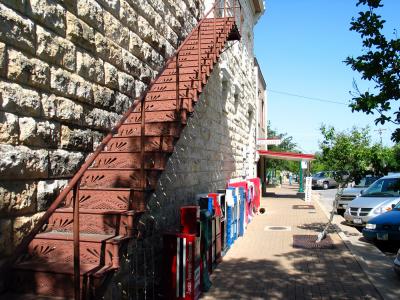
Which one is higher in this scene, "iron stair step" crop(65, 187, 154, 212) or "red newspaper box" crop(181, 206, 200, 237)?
"iron stair step" crop(65, 187, 154, 212)

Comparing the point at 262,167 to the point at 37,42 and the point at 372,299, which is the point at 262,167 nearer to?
the point at 372,299

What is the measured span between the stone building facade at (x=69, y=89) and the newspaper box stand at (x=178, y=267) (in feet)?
1.74

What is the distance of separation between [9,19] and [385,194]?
12.2 metres

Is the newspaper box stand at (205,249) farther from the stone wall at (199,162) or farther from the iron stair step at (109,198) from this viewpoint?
the iron stair step at (109,198)

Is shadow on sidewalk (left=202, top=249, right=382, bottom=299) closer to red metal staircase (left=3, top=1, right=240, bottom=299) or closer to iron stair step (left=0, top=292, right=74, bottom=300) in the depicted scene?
red metal staircase (left=3, top=1, right=240, bottom=299)

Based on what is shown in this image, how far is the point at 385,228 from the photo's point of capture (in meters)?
9.41

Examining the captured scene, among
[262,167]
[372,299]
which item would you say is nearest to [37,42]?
[372,299]

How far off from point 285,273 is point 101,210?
4148 millimetres

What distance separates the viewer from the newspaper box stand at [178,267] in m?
5.46

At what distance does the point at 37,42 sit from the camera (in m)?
3.80

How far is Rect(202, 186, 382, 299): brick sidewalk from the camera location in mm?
6066

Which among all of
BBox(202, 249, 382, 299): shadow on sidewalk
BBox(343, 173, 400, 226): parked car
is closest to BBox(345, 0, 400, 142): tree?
BBox(202, 249, 382, 299): shadow on sidewalk

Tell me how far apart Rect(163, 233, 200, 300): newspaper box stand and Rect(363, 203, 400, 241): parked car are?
5587mm

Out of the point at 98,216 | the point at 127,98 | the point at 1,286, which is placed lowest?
the point at 1,286
